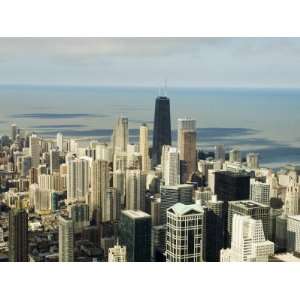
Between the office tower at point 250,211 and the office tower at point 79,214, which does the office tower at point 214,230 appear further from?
the office tower at point 79,214

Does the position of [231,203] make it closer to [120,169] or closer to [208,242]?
[208,242]

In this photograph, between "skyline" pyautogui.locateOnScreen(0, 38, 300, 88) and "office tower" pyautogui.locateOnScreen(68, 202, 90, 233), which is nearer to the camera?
"skyline" pyautogui.locateOnScreen(0, 38, 300, 88)

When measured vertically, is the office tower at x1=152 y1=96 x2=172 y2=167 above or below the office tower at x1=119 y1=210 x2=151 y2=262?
above

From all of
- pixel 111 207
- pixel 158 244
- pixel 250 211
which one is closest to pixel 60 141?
pixel 111 207

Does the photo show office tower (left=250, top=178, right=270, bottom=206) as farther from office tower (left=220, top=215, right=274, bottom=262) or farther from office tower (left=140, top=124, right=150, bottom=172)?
office tower (left=140, top=124, right=150, bottom=172)

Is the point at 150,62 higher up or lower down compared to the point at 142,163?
higher up

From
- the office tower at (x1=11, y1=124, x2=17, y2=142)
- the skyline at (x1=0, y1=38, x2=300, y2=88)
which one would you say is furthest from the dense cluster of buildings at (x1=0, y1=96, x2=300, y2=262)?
the skyline at (x1=0, y1=38, x2=300, y2=88)

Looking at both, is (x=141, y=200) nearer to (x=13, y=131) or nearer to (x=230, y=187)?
(x=230, y=187)
